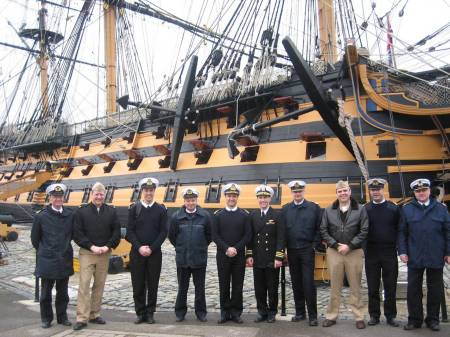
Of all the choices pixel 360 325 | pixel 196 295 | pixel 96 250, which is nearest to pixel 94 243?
pixel 96 250

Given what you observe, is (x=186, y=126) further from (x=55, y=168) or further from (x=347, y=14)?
(x=55, y=168)

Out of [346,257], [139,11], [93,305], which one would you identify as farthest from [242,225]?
[139,11]

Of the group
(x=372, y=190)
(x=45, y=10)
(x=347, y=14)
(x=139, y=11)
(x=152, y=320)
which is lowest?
(x=152, y=320)

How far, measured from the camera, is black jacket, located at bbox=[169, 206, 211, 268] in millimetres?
5469

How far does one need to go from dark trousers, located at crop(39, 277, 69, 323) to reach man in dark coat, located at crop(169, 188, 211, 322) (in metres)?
1.26

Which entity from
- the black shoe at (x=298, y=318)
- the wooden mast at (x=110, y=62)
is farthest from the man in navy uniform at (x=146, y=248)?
the wooden mast at (x=110, y=62)

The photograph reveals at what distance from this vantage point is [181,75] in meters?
16.7

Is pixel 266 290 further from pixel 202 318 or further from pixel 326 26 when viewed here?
pixel 326 26

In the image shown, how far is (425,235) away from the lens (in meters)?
4.92

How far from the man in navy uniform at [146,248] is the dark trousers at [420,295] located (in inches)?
108

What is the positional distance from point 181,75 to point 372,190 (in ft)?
40.5

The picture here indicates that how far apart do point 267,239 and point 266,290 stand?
59cm

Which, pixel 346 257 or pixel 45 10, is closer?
pixel 346 257

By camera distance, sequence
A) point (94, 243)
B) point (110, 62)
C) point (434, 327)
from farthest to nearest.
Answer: point (110, 62), point (94, 243), point (434, 327)
